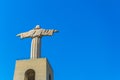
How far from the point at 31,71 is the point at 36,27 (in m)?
4.68

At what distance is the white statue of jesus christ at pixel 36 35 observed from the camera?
104 ft

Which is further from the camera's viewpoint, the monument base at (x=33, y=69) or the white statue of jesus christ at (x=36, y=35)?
the white statue of jesus christ at (x=36, y=35)

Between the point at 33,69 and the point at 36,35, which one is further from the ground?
the point at 36,35

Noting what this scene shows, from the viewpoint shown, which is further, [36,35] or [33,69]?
[36,35]

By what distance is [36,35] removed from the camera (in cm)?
3259

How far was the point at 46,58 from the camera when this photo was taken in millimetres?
30828

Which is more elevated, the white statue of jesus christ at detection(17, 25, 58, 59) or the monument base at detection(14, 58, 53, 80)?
the white statue of jesus christ at detection(17, 25, 58, 59)

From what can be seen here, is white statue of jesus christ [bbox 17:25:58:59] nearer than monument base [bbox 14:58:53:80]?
No

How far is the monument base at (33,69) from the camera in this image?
98.2 feet

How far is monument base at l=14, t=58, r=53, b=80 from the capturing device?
29938 millimetres

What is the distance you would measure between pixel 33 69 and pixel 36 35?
3727 mm

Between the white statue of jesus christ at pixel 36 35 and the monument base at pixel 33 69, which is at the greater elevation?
the white statue of jesus christ at pixel 36 35

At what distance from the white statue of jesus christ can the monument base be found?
1056 millimetres

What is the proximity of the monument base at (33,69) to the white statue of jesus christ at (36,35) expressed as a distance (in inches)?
41.6
